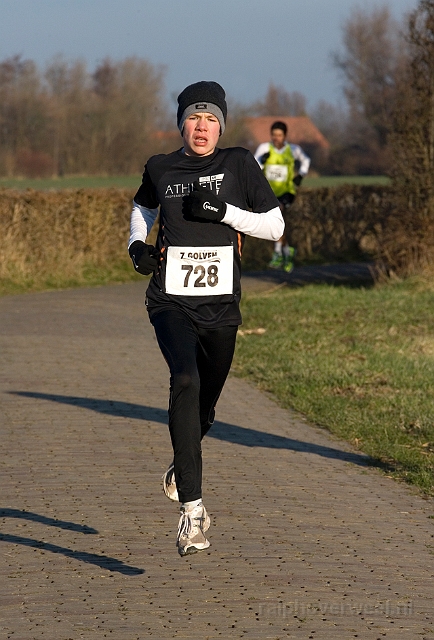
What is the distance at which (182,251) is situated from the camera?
509 centimetres

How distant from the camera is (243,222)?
508 centimetres

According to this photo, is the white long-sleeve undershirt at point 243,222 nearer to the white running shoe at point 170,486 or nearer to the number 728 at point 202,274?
the number 728 at point 202,274

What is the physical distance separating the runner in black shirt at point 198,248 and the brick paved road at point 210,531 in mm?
460

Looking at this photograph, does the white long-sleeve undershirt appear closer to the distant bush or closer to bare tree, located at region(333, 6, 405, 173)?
the distant bush

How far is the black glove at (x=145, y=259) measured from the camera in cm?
500

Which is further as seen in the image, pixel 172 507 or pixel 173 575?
pixel 172 507

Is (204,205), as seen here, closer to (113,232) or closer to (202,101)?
(202,101)

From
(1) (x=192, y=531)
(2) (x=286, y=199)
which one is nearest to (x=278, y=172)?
(2) (x=286, y=199)

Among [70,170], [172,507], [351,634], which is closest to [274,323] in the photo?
[172,507]

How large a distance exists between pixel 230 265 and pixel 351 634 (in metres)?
1.73

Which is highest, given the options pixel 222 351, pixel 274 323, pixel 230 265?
pixel 230 265

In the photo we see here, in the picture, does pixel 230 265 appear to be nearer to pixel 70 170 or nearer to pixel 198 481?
pixel 198 481

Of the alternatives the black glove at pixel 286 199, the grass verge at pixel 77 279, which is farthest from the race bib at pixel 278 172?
the grass verge at pixel 77 279

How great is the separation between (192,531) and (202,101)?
1.95m
